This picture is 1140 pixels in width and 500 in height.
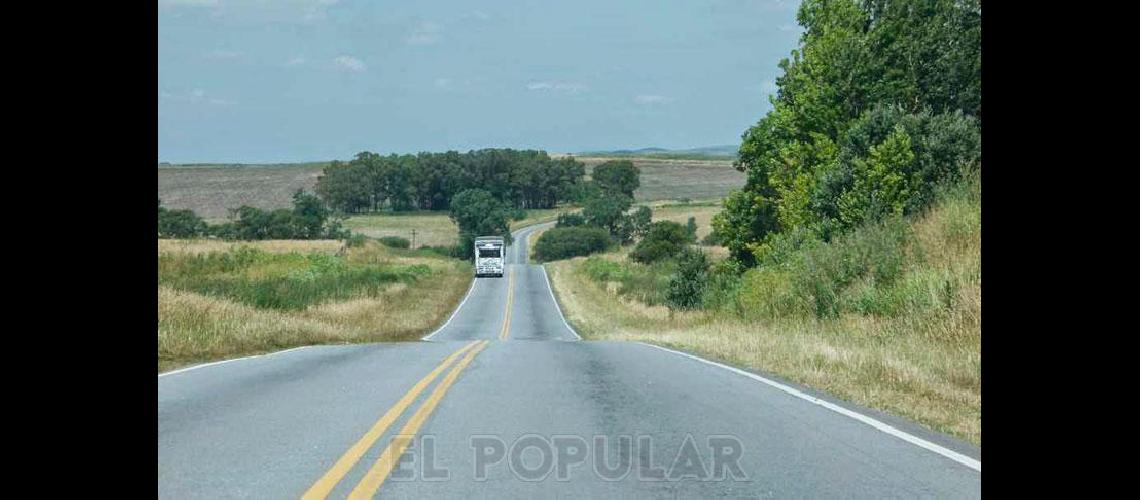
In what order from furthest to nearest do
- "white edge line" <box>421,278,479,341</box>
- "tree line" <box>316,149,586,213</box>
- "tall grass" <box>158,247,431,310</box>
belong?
"tree line" <box>316,149,586,213</box> < "white edge line" <box>421,278,479,341</box> < "tall grass" <box>158,247,431,310</box>

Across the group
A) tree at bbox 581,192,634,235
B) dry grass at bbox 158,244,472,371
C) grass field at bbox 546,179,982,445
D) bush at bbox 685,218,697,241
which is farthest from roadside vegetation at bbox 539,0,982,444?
tree at bbox 581,192,634,235

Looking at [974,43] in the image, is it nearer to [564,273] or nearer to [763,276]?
[763,276]

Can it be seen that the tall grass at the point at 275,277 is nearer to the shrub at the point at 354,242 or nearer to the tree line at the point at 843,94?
the shrub at the point at 354,242

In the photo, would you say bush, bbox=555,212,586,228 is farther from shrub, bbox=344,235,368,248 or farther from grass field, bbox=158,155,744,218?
shrub, bbox=344,235,368,248

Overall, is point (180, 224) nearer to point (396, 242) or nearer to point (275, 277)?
point (396, 242)

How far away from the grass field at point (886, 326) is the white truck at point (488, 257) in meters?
54.9

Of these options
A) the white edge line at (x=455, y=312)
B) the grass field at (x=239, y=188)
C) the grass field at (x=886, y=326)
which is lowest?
the white edge line at (x=455, y=312)

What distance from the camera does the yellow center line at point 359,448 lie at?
291 inches

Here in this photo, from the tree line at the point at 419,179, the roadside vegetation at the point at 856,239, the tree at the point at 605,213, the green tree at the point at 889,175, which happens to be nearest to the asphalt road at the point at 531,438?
the roadside vegetation at the point at 856,239

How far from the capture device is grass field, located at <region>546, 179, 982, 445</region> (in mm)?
12828

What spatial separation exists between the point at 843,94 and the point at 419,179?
13296cm

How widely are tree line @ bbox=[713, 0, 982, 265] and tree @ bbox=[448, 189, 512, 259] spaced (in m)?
80.8
